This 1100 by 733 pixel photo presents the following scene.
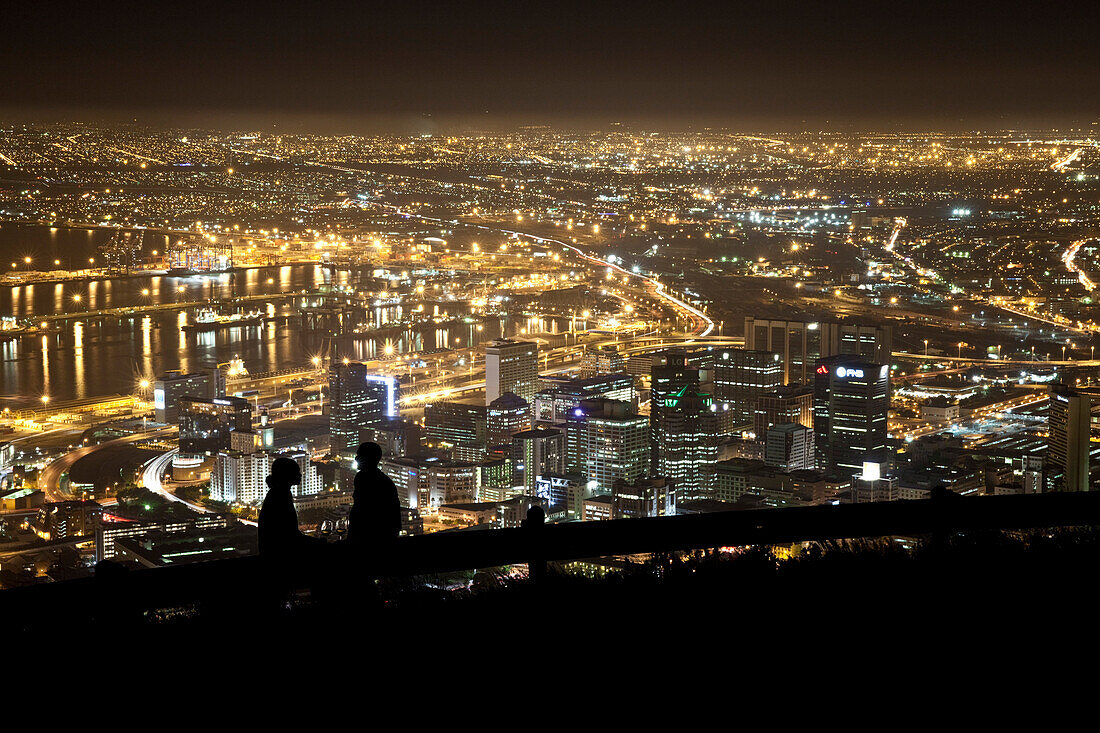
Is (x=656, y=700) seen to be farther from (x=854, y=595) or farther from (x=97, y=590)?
(x=97, y=590)

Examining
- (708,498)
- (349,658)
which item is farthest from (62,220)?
(349,658)

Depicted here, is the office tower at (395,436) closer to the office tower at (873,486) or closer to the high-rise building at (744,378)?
the high-rise building at (744,378)

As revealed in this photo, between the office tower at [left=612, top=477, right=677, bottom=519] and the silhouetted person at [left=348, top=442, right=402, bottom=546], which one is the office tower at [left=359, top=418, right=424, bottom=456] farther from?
the silhouetted person at [left=348, top=442, right=402, bottom=546]

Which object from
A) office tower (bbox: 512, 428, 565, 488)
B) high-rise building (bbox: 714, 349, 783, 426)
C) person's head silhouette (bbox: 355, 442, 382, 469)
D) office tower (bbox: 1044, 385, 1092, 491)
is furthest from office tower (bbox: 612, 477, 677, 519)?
person's head silhouette (bbox: 355, 442, 382, 469)

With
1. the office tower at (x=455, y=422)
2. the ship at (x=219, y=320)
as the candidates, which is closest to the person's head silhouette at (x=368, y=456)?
the office tower at (x=455, y=422)

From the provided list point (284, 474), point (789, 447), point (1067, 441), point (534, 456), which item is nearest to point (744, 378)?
Result: point (789, 447)
